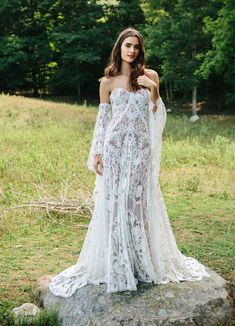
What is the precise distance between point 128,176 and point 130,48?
46.7 inches

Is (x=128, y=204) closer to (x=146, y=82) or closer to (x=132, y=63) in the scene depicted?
(x=146, y=82)

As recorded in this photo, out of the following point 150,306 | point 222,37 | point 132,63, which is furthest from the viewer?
point 222,37

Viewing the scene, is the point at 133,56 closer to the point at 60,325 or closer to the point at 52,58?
the point at 60,325

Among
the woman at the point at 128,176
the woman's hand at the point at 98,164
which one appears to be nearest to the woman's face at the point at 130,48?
the woman at the point at 128,176

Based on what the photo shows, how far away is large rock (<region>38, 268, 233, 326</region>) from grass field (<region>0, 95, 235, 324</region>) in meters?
0.70

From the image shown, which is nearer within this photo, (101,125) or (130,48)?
(130,48)

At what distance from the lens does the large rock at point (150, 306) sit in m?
4.65

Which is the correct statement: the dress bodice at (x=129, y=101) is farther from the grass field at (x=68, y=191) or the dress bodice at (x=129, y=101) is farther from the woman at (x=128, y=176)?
the grass field at (x=68, y=191)

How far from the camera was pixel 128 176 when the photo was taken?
4957mm

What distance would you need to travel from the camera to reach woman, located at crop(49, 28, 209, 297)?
4930 millimetres

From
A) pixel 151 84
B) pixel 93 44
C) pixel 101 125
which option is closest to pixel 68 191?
pixel 101 125

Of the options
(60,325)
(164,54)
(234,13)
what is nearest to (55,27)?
(164,54)

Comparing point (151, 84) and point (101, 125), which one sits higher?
point (151, 84)

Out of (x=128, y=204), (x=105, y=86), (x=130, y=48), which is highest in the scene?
(x=130, y=48)
